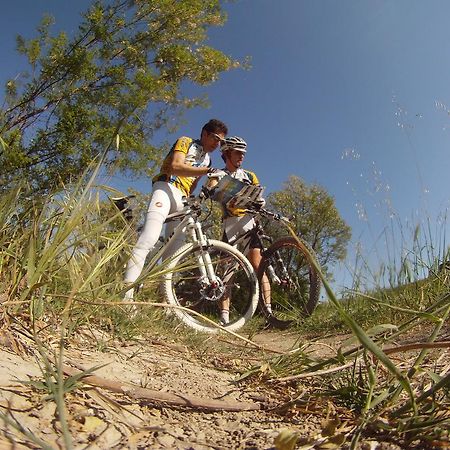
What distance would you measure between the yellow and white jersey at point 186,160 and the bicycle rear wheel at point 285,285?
105cm

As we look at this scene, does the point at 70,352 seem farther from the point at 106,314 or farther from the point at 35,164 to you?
the point at 35,164

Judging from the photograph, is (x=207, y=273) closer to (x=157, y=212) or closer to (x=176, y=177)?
(x=157, y=212)

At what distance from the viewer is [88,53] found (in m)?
6.07

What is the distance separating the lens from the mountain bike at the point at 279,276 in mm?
3533

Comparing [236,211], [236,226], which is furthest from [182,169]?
[236,226]

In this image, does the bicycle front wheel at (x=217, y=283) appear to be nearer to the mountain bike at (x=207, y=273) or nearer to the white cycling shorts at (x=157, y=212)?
the mountain bike at (x=207, y=273)

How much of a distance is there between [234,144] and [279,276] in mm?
1409

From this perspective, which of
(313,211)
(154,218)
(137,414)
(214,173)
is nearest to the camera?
(137,414)

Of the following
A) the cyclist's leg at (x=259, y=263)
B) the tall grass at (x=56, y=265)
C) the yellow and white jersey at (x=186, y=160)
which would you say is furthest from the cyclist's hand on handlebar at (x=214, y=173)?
the tall grass at (x=56, y=265)

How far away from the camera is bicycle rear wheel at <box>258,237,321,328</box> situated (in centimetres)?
349

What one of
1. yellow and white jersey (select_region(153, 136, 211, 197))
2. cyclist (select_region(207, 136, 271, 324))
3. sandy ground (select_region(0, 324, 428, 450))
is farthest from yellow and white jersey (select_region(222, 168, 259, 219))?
sandy ground (select_region(0, 324, 428, 450))

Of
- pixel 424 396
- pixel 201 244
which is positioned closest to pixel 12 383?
pixel 424 396

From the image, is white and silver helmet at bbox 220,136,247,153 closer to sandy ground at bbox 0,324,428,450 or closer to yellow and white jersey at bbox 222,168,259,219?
yellow and white jersey at bbox 222,168,259,219

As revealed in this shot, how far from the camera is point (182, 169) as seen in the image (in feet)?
10.7
